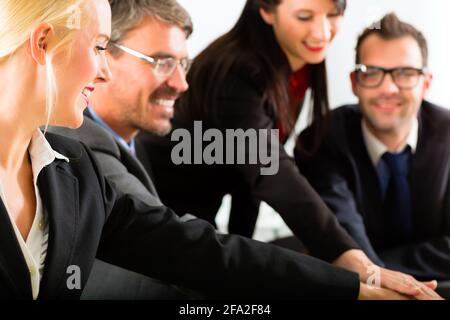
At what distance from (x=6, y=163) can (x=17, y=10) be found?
0.18 meters

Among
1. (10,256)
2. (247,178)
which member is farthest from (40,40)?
(247,178)

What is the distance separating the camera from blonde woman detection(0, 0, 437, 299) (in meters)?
0.79

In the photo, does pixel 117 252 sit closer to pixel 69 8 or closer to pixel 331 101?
pixel 69 8

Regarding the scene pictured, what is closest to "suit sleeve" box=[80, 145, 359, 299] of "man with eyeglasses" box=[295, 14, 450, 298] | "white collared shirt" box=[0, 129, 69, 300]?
"white collared shirt" box=[0, 129, 69, 300]

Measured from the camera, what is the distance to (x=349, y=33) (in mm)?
1195

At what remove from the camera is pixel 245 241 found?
0.99 m

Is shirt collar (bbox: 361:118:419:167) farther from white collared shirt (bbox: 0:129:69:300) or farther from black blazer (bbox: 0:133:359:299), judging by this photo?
white collared shirt (bbox: 0:129:69:300)

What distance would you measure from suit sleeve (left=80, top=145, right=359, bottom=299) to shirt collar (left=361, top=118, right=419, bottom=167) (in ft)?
1.02

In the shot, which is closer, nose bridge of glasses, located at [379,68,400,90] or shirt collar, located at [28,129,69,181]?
shirt collar, located at [28,129,69,181]

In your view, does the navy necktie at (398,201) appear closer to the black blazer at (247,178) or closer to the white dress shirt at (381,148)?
the white dress shirt at (381,148)

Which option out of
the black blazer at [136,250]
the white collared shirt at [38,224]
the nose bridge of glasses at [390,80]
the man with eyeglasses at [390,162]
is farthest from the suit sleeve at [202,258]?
the nose bridge of glasses at [390,80]

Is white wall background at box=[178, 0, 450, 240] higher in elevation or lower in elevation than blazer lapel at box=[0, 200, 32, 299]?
higher

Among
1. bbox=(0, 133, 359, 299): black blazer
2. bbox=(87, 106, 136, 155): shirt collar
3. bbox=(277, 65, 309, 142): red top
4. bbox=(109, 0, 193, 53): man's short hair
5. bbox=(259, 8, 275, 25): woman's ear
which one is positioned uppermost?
bbox=(259, 8, 275, 25): woman's ear
